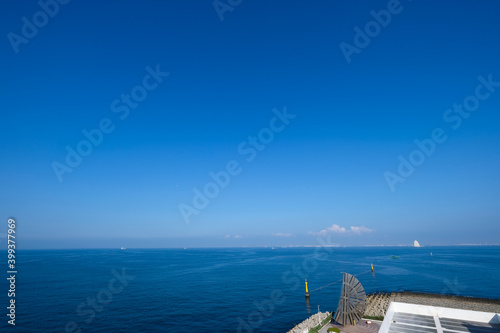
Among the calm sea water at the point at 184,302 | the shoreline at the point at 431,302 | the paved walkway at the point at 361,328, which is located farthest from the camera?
the shoreline at the point at 431,302

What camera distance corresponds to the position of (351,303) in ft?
119

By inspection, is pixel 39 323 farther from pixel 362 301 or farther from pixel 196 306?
pixel 362 301

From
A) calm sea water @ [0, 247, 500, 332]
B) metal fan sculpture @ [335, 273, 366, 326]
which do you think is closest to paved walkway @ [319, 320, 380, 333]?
metal fan sculpture @ [335, 273, 366, 326]

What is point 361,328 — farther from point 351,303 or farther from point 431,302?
point 431,302

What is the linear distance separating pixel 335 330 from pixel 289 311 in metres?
24.9

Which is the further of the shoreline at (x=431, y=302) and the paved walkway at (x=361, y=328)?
the shoreline at (x=431, y=302)

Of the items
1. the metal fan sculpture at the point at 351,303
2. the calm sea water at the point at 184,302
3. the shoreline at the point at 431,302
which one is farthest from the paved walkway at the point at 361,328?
the calm sea water at the point at 184,302

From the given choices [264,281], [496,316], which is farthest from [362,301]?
[264,281]

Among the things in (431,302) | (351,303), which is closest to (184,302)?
(351,303)

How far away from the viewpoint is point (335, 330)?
32469 millimetres

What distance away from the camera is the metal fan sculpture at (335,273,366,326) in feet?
119

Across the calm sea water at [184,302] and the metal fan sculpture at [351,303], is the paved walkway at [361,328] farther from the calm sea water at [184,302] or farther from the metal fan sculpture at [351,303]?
the calm sea water at [184,302]

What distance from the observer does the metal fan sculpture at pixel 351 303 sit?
36188 mm

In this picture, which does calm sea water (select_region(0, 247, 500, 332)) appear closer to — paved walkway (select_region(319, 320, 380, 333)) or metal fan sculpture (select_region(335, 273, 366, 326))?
paved walkway (select_region(319, 320, 380, 333))
